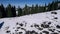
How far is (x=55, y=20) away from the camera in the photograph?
27.1m

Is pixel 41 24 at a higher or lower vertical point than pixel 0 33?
higher

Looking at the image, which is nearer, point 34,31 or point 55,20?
point 34,31

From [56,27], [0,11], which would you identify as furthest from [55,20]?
[0,11]

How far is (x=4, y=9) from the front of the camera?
5153 centimetres

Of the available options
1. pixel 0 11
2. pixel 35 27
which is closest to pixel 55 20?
pixel 35 27

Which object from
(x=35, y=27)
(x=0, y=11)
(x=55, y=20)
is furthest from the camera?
(x=0, y=11)

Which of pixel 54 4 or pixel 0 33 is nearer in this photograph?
pixel 0 33

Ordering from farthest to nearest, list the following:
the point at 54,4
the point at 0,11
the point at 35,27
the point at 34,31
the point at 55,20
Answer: the point at 54,4, the point at 0,11, the point at 55,20, the point at 35,27, the point at 34,31

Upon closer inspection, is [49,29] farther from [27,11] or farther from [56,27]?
[27,11]

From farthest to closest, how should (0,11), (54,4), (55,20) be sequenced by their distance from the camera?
(54,4) → (0,11) → (55,20)

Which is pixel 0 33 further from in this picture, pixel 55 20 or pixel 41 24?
pixel 55 20

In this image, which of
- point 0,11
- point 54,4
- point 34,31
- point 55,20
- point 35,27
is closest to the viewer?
point 34,31

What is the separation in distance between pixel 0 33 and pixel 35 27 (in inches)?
354

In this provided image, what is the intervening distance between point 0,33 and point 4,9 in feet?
91.0
